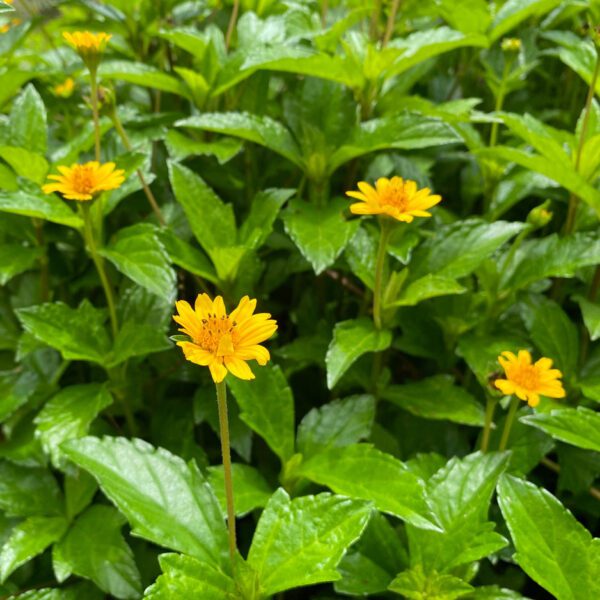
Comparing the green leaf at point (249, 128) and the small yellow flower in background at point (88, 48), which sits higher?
the small yellow flower in background at point (88, 48)

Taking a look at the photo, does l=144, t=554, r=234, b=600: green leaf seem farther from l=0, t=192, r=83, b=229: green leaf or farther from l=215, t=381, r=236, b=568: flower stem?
l=0, t=192, r=83, b=229: green leaf

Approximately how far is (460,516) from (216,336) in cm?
32

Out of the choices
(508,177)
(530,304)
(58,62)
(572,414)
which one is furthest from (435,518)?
(58,62)

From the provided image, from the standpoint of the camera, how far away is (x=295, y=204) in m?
0.87

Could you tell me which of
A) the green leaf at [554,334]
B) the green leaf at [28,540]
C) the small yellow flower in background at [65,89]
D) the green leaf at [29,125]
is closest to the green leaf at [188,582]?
the green leaf at [28,540]

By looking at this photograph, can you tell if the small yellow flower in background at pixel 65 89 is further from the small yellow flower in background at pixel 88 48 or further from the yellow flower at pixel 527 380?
the yellow flower at pixel 527 380

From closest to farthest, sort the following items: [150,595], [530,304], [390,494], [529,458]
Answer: [150,595]
[390,494]
[529,458]
[530,304]

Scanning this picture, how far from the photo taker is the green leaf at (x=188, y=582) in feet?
1.76

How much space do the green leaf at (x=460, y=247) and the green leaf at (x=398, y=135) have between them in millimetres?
114

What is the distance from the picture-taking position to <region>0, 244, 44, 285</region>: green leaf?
813 mm

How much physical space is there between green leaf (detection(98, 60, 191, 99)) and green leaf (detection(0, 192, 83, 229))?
0.23 m

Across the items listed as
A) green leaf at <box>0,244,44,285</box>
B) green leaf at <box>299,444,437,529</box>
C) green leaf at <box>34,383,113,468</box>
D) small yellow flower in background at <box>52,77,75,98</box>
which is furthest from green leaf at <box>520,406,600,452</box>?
small yellow flower in background at <box>52,77,75,98</box>

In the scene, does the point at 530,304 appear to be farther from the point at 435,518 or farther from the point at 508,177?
the point at 435,518

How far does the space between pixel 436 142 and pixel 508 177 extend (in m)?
0.18
